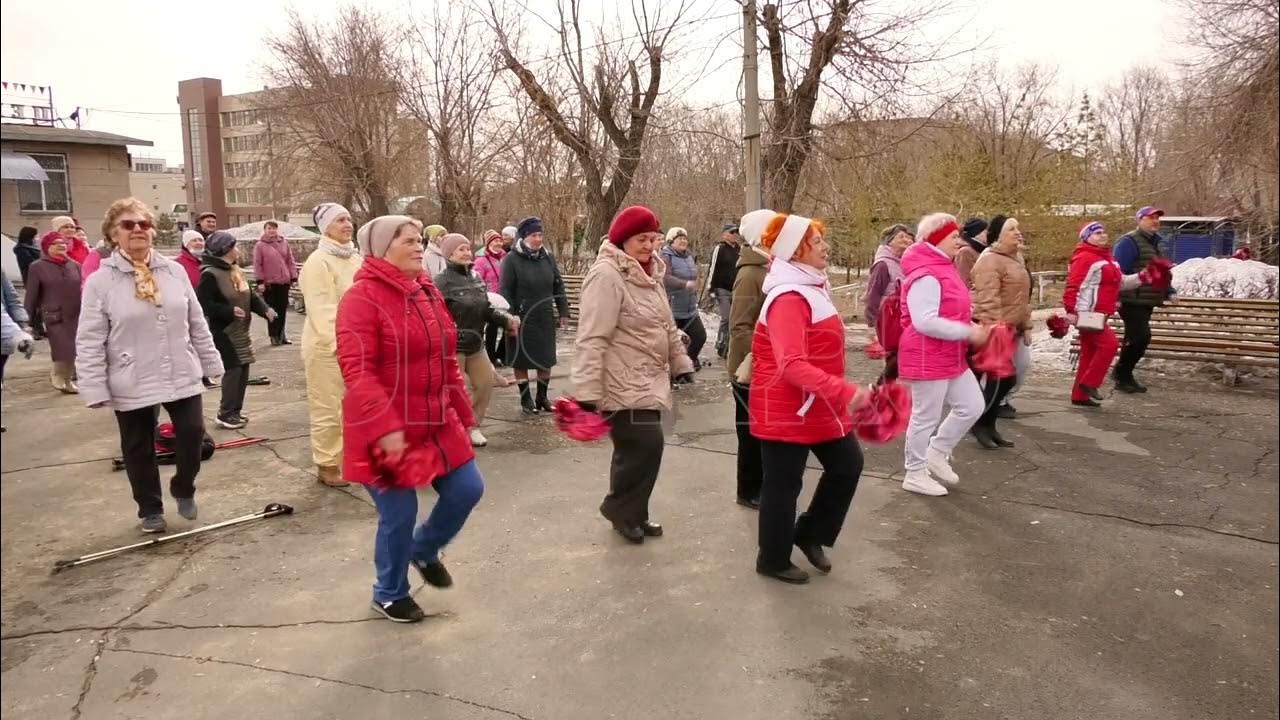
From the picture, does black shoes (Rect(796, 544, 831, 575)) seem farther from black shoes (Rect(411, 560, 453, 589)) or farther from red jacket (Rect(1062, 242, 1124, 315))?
red jacket (Rect(1062, 242, 1124, 315))

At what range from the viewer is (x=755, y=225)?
4223 millimetres

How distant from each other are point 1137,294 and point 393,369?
744 centimetres

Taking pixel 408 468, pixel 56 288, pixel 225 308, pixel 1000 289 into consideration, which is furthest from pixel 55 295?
pixel 1000 289

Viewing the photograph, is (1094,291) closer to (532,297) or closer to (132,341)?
(532,297)

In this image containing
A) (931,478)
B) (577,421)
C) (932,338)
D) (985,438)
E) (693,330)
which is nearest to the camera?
(577,421)

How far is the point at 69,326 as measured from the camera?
8.95 metres

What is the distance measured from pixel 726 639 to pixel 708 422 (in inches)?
165

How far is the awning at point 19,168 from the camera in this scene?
49.7 inches

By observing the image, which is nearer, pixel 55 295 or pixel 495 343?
pixel 55 295

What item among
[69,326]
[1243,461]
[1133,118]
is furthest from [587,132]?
[1133,118]

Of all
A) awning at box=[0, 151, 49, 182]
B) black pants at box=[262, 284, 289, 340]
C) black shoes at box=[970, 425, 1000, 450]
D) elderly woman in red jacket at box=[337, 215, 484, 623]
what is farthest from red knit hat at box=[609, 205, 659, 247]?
black pants at box=[262, 284, 289, 340]

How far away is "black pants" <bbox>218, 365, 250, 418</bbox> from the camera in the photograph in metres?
7.34

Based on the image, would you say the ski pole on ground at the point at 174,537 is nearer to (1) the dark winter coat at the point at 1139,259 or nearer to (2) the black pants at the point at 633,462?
(2) the black pants at the point at 633,462

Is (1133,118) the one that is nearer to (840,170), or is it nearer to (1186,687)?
(1186,687)
